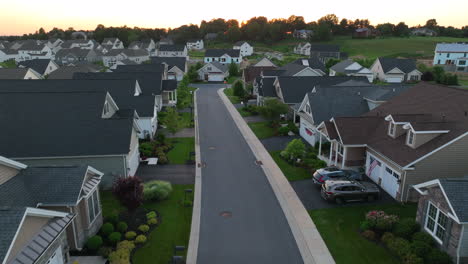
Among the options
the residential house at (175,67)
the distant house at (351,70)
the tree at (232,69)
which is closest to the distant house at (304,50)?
the distant house at (351,70)

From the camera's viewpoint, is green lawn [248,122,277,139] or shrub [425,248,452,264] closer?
shrub [425,248,452,264]

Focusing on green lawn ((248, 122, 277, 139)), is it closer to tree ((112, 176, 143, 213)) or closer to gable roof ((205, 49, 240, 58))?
tree ((112, 176, 143, 213))

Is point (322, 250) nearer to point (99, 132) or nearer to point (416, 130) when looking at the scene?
point (416, 130)

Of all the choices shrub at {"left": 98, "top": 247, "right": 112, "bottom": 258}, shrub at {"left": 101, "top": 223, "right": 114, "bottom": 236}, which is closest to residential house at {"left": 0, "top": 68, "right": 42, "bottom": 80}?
shrub at {"left": 101, "top": 223, "right": 114, "bottom": 236}

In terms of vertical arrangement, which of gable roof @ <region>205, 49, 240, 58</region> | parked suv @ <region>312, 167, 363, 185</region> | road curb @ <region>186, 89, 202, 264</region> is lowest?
road curb @ <region>186, 89, 202, 264</region>

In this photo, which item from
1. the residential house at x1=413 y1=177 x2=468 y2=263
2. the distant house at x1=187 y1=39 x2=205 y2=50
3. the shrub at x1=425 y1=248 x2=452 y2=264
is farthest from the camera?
the distant house at x1=187 y1=39 x2=205 y2=50
